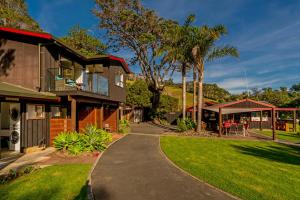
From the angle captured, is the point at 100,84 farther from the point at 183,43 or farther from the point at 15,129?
the point at 183,43

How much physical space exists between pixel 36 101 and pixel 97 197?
851 centimetres

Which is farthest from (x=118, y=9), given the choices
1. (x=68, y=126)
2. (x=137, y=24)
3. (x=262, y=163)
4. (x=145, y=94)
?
(x=262, y=163)

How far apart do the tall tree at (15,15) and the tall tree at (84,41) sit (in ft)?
18.9

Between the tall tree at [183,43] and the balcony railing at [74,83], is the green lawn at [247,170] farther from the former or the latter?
the tall tree at [183,43]

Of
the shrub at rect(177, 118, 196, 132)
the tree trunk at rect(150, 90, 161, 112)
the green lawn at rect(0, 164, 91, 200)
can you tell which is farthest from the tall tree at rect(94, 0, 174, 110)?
the green lawn at rect(0, 164, 91, 200)

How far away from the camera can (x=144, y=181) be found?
7535mm

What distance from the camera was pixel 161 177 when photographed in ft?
26.1

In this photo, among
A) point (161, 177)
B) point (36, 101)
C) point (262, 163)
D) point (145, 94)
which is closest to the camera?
point (161, 177)

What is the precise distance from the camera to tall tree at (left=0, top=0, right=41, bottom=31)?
28173 mm

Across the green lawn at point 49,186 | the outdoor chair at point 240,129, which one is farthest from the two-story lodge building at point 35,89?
the outdoor chair at point 240,129

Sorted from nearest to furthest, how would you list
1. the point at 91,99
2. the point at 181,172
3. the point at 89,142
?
the point at 181,172
the point at 89,142
the point at 91,99

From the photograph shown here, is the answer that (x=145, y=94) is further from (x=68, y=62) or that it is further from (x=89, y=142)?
(x=89, y=142)

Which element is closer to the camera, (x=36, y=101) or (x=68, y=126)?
(x=36, y=101)

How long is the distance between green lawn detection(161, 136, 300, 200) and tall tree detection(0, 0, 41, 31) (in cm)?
2775
